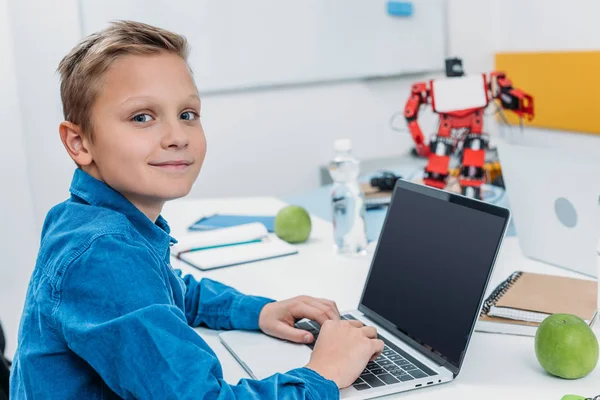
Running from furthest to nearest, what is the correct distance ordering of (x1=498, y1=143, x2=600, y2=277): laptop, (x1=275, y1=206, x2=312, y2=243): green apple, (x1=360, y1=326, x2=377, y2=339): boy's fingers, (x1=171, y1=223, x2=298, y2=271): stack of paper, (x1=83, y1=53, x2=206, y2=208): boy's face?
(x1=275, y1=206, x2=312, y2=243): green apple, (x1=171, y1=223, x2=298, y2=271): stack of paper, (x1=498, y1=143, x2=600, y2=277): laptop, (x1=360, y1=326, x2=377, y2=339): boy's fingers, (x1=83, y1=53, x2=206, y2=208): boy's face

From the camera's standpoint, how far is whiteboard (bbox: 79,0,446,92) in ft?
9.63

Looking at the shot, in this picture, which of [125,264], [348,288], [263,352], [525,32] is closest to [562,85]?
[525,32]

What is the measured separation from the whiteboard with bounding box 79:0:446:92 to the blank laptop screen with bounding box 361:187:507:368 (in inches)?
76.9

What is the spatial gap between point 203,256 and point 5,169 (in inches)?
55.9

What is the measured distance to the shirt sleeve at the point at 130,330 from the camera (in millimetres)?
798

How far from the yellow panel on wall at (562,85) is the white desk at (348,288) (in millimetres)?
1515

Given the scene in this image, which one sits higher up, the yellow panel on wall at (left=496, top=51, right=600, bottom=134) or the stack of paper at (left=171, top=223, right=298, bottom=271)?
the yellow panel on wall at (left=496, top=51, right=600, bottom=134)

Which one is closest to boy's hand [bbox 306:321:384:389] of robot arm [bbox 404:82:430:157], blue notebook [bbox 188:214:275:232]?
blue notebook [bbox 188:214:275:232]

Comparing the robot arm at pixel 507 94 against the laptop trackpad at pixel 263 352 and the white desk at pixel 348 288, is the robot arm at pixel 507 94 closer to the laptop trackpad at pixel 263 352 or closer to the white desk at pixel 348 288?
the white desk at pixel 348 288

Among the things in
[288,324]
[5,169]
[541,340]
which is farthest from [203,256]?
[5,169]

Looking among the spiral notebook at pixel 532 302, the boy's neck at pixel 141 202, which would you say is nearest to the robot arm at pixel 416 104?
the spiral notebook at pixel 532 302

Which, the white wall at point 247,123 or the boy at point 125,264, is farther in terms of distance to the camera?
the white wall at point 247,123

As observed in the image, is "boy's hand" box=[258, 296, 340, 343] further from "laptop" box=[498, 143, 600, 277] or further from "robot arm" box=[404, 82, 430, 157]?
"robot arm" box=[404, 82, 430, 157]

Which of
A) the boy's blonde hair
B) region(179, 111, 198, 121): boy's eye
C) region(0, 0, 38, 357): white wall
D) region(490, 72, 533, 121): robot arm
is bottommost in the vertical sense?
region(0, 0, 38, 357): white wall
